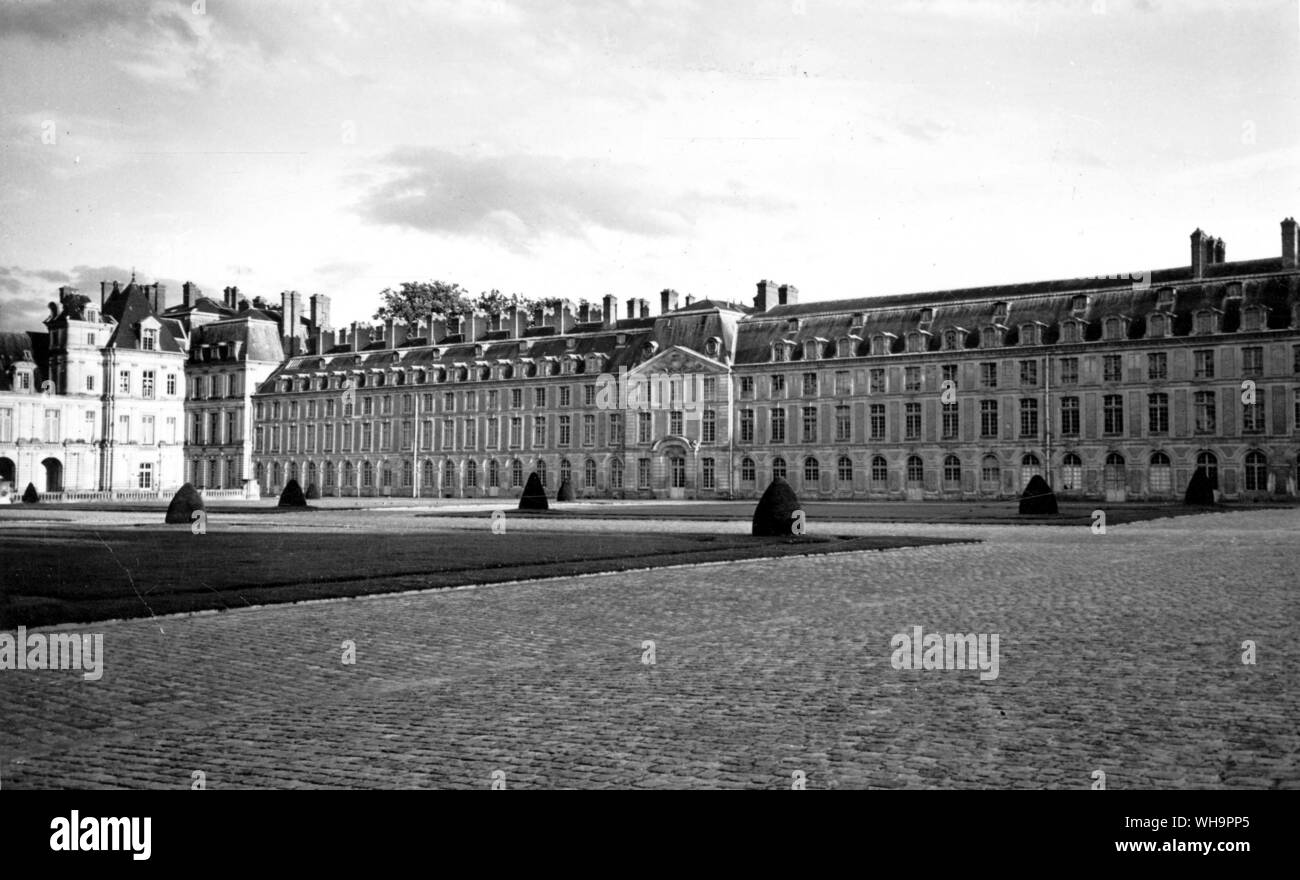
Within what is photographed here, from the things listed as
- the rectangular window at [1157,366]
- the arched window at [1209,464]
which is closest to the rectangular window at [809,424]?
the rectangular window at [1157,366]

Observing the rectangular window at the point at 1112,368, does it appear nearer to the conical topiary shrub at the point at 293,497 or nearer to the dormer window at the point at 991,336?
the dormer window at the point at 991,336

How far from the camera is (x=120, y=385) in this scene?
58.9m

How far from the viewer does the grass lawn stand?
13.0 metres

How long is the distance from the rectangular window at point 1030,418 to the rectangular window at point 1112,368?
3.57 meters

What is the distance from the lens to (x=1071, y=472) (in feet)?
202

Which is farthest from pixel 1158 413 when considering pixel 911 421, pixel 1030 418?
pixel 911 421

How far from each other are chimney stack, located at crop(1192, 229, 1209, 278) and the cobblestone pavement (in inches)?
1959

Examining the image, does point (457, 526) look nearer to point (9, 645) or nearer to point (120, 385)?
point (9, 645)

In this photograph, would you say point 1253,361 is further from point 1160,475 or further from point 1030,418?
point 1030,418

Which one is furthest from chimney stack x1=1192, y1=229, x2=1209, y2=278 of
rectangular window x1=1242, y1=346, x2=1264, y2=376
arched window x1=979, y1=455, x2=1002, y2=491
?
arched window x1=979, y1=455, x2=1002, y2=491

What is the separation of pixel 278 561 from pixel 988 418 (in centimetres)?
5117

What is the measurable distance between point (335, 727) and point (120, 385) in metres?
57.2

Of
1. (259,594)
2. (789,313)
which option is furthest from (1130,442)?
(259,594)
